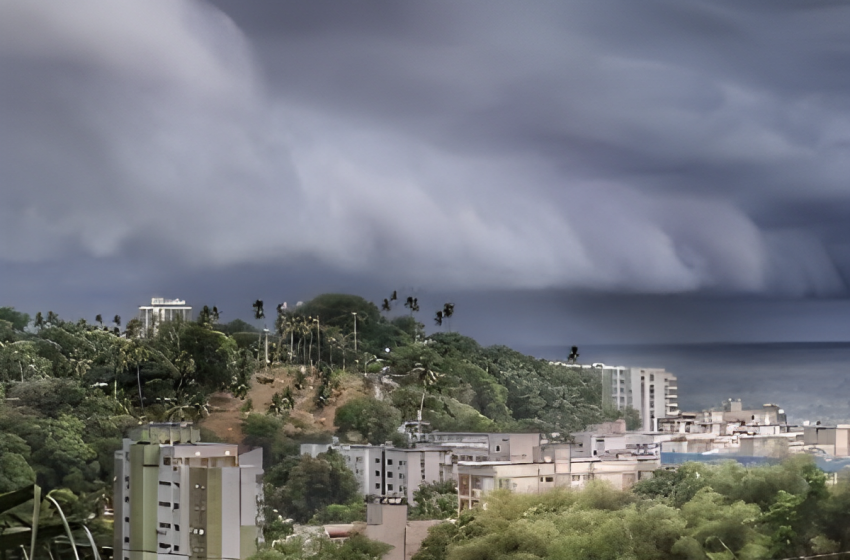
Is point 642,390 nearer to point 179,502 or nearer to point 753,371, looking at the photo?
point 753,371

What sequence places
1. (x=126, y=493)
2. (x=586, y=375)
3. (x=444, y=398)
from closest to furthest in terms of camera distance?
(x=126, y=493) < (x=444, y=398) < (x=586, y=375)

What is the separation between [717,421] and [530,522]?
17.9 feet

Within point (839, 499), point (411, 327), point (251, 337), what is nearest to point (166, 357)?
point (251, 337)

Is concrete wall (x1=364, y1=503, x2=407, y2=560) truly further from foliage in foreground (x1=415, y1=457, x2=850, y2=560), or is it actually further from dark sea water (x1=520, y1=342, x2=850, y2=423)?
dark sea water (x1=520, y1=342, x2=850, y2=423)

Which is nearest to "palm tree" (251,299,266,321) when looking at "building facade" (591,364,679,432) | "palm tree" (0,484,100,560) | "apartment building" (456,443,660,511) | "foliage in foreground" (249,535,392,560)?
"apartment building" (456,443,660,511)

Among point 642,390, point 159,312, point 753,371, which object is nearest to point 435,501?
point 159,312

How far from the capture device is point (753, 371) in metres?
13.8

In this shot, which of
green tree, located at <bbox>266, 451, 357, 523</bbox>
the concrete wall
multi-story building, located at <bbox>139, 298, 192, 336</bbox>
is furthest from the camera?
multi-story building, located at <bbox>139, 298, 192, 336</bbox>

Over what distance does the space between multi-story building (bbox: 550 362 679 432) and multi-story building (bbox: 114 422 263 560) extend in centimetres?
582

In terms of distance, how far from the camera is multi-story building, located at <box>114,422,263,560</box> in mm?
7723

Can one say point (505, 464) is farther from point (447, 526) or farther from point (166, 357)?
point (166, 357)

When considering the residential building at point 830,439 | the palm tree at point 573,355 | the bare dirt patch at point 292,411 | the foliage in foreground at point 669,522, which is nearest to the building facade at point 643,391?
the palm tree at point 573,355

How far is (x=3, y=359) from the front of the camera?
10.6 meters

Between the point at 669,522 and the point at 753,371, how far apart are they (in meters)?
5.10
